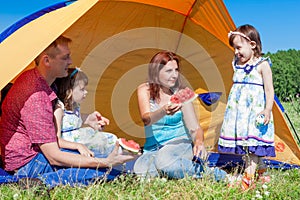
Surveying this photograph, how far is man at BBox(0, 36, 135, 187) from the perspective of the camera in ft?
9.34

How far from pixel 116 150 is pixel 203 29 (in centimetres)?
166

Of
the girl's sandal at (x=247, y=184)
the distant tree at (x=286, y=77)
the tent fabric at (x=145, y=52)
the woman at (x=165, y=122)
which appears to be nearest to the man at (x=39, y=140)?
the woman at (x=165, y=122)

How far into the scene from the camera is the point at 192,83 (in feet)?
14.9

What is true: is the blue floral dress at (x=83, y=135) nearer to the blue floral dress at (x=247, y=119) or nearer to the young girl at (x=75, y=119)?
the young girl at (x=75, y=119)

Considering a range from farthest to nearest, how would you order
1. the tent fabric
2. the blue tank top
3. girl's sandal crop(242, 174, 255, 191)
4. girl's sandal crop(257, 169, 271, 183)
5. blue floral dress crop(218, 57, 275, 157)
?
the tent fabric < the blue tank top < blue floral dress crop(218, 57, 275, 157) < girl's sandal crop(257, 169, 271, 183) < girl's sandal crop(242, 174, 255, 191)

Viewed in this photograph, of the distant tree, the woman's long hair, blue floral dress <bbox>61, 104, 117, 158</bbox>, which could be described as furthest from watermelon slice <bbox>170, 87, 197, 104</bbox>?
the distant tree

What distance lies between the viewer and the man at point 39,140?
2.85 m

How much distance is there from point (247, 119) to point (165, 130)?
25.4 inches

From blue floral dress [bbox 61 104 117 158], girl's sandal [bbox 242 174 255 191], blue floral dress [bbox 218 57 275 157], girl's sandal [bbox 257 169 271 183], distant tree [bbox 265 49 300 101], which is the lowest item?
girl's sandal [bbox 242 174 255 191]

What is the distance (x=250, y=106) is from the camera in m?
3.30

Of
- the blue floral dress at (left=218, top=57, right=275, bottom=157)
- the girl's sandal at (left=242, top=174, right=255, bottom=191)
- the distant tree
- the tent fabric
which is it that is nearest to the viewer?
the girl's sandal at (left=242, top=174, right=255, bottom=191)

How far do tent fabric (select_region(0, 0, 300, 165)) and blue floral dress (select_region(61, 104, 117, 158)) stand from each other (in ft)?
2.32

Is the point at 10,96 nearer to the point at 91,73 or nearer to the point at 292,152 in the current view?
the point at 91,73

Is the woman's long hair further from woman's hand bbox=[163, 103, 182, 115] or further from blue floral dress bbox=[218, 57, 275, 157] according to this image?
blue floral dress bbox=[218, 57, 275, 157]
